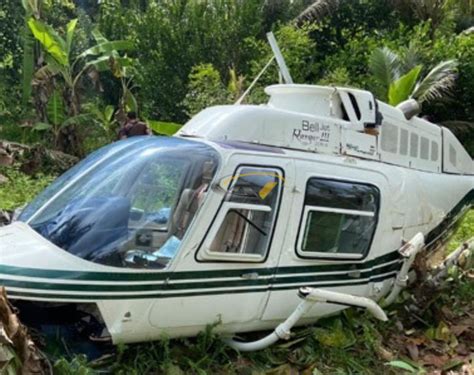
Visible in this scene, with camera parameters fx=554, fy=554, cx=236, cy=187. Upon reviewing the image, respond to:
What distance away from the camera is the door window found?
386 cm

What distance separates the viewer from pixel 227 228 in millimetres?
3943

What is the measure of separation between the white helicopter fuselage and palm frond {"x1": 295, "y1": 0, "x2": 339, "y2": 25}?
13.1 metres

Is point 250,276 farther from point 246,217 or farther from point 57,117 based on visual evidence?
point 57,117

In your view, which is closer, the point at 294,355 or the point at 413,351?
the point at 294,355

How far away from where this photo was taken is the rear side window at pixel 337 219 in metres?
4.31

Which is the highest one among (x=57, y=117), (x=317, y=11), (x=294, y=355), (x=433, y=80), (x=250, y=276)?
(x=317, y=11)

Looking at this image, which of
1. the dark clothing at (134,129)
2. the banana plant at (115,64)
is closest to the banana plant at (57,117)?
the banana plant at (115,64)

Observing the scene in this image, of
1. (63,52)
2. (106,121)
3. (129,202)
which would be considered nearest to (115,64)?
(63,52)

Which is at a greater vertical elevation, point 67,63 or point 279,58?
point 279,58

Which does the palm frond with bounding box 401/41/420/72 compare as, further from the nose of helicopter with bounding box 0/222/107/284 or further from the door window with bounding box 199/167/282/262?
the nose of helicopter with bounding box 0/222/107/284

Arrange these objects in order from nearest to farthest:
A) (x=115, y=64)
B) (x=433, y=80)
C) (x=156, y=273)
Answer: (x=156, y=273), (x=433, y=80), (x=115, y=64)

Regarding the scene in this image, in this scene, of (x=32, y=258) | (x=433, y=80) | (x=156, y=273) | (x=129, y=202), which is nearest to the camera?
(x=32, y=258)

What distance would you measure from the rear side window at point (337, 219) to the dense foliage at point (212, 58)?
7.63 metres

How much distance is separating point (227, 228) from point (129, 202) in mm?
712
